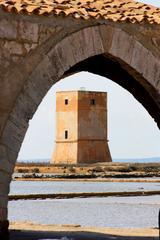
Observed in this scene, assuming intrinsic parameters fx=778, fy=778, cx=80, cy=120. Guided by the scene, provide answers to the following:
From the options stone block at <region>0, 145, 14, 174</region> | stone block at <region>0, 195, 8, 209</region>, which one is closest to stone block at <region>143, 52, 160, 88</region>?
stone block at <region>0, 145, 14, 174</region>

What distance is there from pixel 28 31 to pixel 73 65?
76 centimetres

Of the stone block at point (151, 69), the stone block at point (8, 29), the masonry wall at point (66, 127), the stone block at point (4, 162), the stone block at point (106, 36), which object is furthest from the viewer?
the masonry wall at point (66, 127)

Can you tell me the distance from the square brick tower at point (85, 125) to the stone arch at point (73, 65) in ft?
161

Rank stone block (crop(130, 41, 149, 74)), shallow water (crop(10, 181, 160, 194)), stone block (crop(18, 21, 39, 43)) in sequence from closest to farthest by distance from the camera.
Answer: stone block (crop(18, 21, 39, 43)), stone block (crop(130, 41, 149, 74)), shallow water (crop(10, 181, 160, 194))

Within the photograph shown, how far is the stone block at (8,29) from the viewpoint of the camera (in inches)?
338

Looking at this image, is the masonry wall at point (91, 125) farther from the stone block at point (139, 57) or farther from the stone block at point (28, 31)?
the stone block at point (28, 31)

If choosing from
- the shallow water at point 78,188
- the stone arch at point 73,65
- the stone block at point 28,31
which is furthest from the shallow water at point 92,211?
the stone block at point 28,31

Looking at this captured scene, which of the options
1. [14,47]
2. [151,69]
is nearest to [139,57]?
[151,69]

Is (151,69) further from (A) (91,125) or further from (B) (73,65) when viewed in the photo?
(A) (91,125)

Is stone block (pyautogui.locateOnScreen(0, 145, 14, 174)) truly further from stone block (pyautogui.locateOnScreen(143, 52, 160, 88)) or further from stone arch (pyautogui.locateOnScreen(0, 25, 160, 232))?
stone block (pyautogui.locateOnScreen(143, 52, 160, 88))

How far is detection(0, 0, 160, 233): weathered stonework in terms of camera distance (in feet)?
28.3

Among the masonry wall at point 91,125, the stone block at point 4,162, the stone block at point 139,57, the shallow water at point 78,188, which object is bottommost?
the stone block at point 4,162

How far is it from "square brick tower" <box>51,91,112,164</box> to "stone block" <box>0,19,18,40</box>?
5038cm

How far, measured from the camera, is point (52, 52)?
29.2 feet
